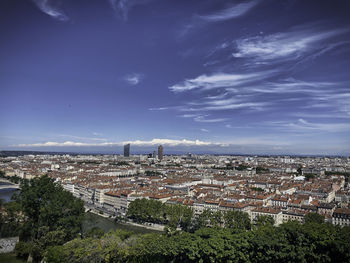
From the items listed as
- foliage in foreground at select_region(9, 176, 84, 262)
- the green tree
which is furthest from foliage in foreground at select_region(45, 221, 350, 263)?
the green tree

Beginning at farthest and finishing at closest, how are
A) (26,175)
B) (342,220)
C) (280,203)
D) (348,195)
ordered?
1. (26,175)
2. (348,195)
3. (280,203)
4. (342,220)

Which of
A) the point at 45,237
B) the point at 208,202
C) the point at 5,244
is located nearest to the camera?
the point at 45,237

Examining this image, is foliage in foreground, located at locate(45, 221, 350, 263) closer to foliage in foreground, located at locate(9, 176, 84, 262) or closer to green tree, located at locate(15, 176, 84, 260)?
foliage in foreground, located at locate(9, 176, 84, 262)

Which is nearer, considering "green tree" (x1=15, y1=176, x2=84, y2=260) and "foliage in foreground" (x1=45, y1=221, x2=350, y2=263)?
"foliage in foreground" (x1=45, y1=221, x2=350, y2=263)

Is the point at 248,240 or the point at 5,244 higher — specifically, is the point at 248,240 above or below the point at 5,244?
above

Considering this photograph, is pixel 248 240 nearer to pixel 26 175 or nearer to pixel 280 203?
pixel 280 203

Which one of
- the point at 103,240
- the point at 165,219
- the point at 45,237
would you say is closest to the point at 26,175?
the point at 165,219

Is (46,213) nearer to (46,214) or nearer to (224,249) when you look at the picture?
(46,214)

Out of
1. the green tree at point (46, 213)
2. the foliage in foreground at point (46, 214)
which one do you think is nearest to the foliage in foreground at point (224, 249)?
the foliage in foreground at point (46, 214)
